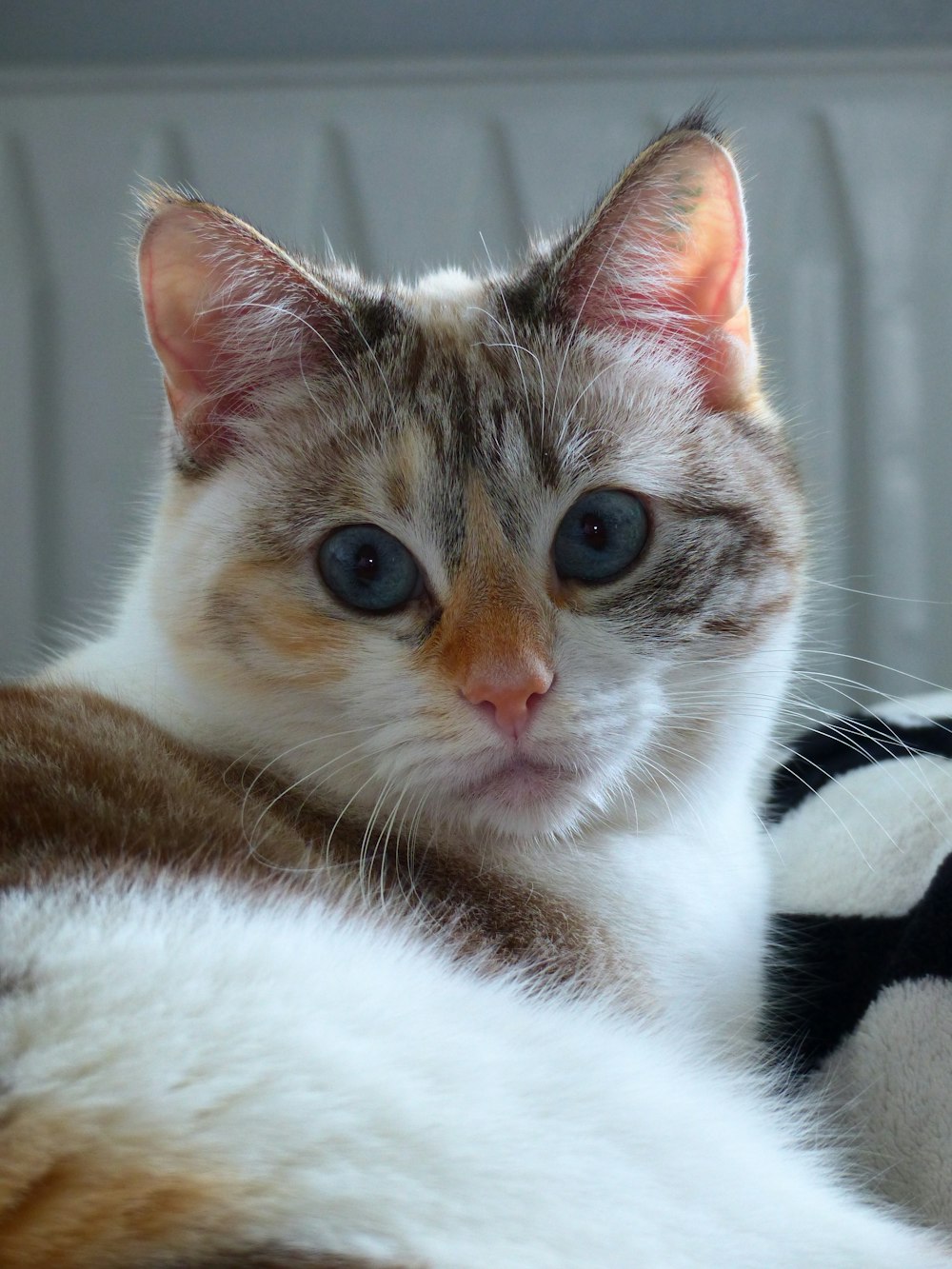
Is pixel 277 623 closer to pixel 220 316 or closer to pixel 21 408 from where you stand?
pixel 220 316

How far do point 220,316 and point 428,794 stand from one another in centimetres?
53

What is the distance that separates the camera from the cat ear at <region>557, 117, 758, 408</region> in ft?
3.67

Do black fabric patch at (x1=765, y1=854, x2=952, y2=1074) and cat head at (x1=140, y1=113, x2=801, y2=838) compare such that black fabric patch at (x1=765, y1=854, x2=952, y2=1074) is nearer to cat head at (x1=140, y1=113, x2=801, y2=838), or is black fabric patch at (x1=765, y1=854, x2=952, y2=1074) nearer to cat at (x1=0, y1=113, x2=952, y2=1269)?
cat at (x1=0, y1=113, x2=952, y2=1269)

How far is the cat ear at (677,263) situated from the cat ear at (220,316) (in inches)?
10.0

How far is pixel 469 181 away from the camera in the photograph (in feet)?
7.07

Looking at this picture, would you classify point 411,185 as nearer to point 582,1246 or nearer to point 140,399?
point 140,399

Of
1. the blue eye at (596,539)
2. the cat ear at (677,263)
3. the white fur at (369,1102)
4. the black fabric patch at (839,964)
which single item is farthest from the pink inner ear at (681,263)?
the white fur at (369,1102)

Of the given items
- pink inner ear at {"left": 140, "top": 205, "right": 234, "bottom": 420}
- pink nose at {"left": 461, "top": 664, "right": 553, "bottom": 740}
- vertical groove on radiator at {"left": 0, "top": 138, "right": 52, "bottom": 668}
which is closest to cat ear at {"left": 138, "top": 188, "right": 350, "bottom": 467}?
pink inner ear at {"left": 140, "top": 205, "right": 234, "bottom": 420}

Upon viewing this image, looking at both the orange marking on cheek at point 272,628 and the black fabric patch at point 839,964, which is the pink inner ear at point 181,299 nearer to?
the orange marking on cheek at point 272,628

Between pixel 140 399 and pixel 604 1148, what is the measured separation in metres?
1.78

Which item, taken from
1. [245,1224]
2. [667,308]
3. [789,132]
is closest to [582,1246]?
[245,1224]

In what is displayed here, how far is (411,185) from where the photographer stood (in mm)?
2143

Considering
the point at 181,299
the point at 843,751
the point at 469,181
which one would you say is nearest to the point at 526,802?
the point at 181,299

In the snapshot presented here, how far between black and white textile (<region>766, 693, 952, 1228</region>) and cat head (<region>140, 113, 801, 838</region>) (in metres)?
0.23
